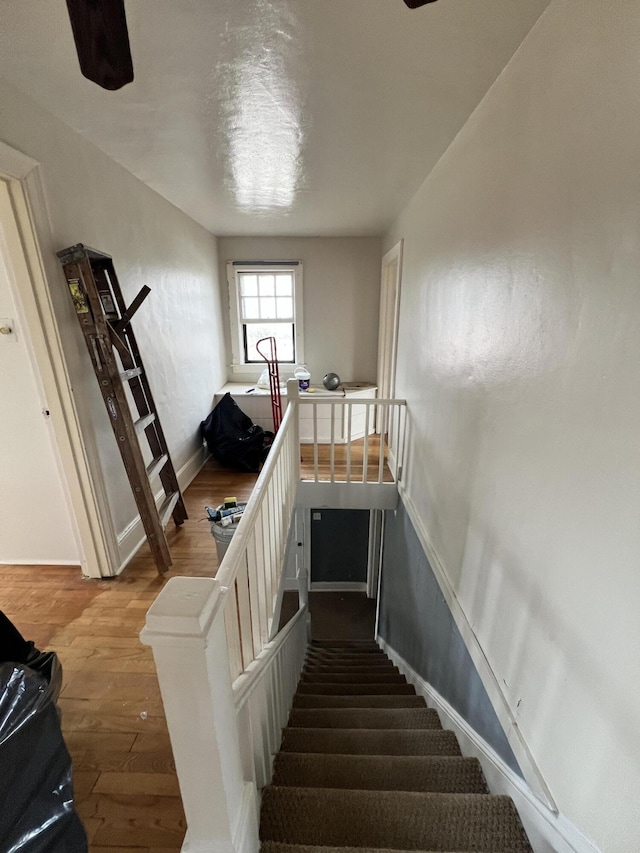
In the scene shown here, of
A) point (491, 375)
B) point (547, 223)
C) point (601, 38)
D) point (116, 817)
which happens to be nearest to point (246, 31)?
point (601, 38)

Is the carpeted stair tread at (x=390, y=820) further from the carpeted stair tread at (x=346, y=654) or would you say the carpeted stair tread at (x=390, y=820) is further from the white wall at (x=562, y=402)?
the carpeted stair tread at (x=346, y=654)

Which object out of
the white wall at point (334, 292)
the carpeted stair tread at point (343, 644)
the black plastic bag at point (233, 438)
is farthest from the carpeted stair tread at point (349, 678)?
the white wall at point (334, 292)

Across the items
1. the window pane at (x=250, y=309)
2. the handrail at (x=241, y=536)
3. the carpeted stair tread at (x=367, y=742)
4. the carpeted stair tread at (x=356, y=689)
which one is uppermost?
the window pane at (x=250, y=309)

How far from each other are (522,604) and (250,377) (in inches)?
169

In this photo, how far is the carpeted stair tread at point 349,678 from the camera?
270cm

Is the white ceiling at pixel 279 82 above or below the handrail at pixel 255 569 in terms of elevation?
above

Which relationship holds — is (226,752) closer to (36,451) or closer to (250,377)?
(36,451)

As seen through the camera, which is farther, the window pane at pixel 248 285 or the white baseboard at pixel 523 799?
the window pane at pixel 248 285

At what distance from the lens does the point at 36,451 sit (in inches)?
81.7

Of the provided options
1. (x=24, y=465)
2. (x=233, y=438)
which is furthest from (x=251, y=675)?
(x=233, y=438)

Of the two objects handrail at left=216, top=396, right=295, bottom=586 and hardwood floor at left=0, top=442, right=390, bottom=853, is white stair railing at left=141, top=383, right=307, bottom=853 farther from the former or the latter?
hardwood floor at left=0, top=442, right=390, bottom=853

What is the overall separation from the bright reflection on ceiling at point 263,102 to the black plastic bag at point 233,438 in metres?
2.09

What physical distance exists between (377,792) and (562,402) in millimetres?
1303

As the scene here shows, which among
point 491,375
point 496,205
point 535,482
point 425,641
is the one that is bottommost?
point 425,641
